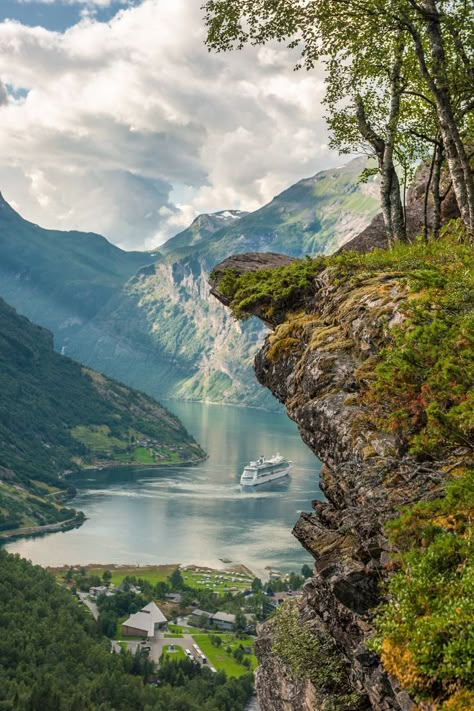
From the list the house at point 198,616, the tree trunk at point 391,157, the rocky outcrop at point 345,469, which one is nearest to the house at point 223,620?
the house at point 198,616

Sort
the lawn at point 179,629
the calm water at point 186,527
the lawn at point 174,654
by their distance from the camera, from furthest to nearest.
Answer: the calm water at point 186,527
the lawn at point 179,629
the lawn at point 174,654

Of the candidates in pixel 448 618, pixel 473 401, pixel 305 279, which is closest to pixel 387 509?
pixel 473 401

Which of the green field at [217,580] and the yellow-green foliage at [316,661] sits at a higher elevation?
the yellow-green foliage at [316,661]

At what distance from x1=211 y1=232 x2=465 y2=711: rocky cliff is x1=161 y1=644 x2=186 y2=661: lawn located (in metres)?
74.2

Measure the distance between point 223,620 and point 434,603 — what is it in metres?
98.8

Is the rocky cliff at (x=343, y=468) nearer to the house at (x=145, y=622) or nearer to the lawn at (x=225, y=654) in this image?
the lawn at (x=225, y=654)

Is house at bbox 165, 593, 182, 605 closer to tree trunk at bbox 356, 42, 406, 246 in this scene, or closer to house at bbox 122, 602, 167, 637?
house at bbox 122, 602, 167, 637

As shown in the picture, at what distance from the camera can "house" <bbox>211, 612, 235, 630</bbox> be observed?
96.8 metres

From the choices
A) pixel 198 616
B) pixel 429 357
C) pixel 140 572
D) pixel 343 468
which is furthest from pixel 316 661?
pixel 140 572

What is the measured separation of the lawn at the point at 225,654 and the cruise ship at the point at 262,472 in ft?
241

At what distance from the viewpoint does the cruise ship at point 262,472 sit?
168 metres

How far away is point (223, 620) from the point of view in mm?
97875

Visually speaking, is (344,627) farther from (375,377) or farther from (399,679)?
(375,377)

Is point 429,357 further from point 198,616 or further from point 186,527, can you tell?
point 186,527
